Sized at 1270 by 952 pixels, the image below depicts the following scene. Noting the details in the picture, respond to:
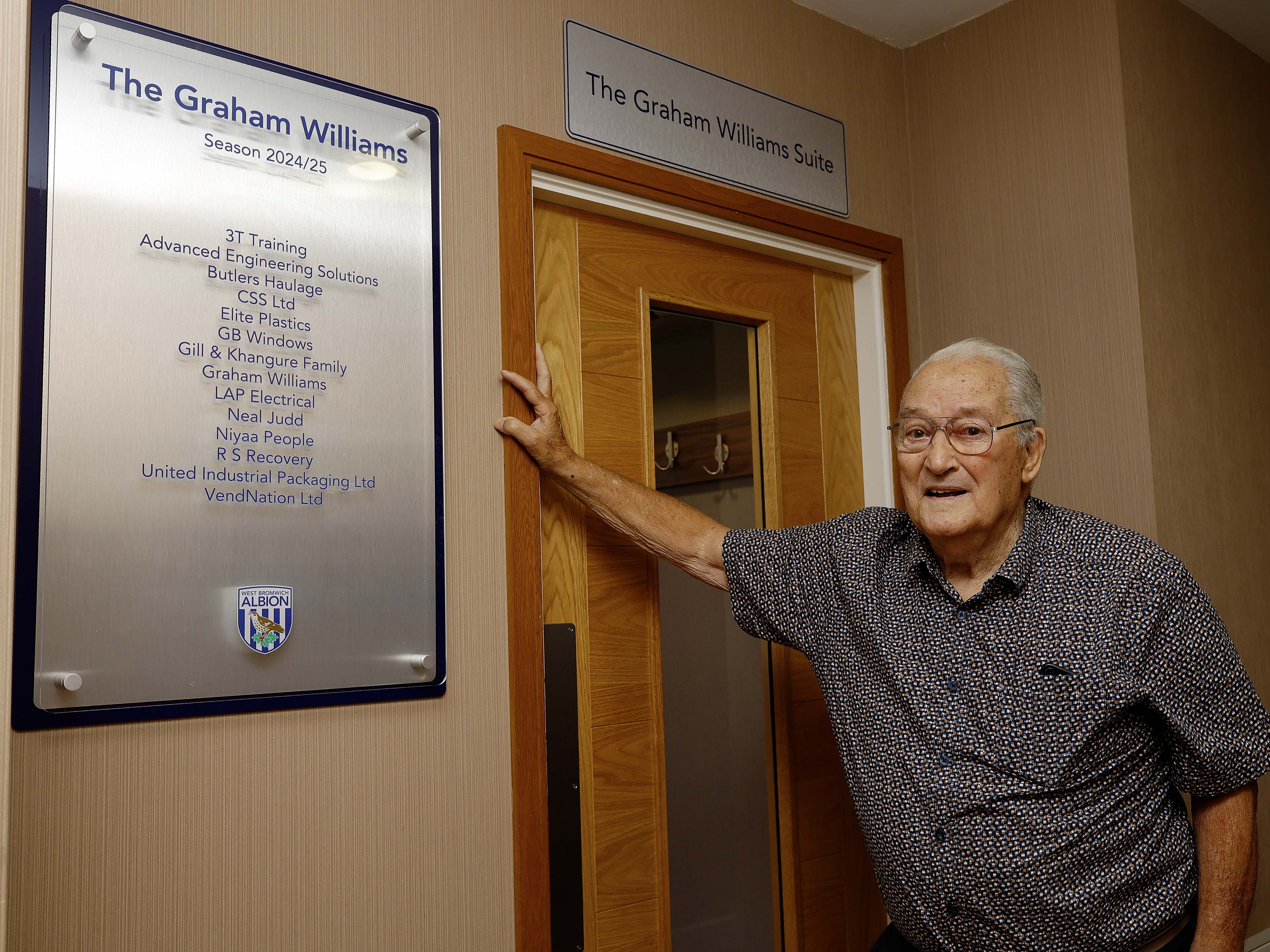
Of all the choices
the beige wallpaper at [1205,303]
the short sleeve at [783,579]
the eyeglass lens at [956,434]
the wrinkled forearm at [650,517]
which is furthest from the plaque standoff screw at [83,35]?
the beige wallpaper at [1205,303]

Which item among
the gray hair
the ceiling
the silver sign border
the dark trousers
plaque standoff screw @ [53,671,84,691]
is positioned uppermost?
the ceiling

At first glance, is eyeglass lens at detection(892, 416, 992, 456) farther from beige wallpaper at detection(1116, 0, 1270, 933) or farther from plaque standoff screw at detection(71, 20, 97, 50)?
plaque standoff screw at detection(71, 20, 97, 50)

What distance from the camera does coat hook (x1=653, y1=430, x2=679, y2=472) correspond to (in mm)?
2178

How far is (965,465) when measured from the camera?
5.46 feet

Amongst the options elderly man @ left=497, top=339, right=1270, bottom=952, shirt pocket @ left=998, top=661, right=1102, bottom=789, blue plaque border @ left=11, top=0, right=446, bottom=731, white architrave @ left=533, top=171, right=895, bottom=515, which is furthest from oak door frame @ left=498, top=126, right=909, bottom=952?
shirt pocket @ left=998, top=661, right=1102, bottom=789

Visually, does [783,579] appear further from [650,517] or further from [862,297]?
[862,297]

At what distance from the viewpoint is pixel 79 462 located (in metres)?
1.41

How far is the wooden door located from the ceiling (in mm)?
635

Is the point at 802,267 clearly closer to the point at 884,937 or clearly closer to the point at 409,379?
the point at 409,379

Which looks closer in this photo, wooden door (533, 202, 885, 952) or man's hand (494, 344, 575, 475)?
man's hand (494, 344, 575, 475)

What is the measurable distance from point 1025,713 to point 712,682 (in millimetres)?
802

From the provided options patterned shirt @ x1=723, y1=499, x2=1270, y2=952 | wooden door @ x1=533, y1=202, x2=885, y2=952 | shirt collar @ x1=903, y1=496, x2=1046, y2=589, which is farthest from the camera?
wooden door @ x1=533, y1=202, x2=885, y2=952

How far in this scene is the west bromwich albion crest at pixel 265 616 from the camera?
1.52 meters

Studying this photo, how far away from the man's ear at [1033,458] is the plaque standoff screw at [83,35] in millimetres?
1510
